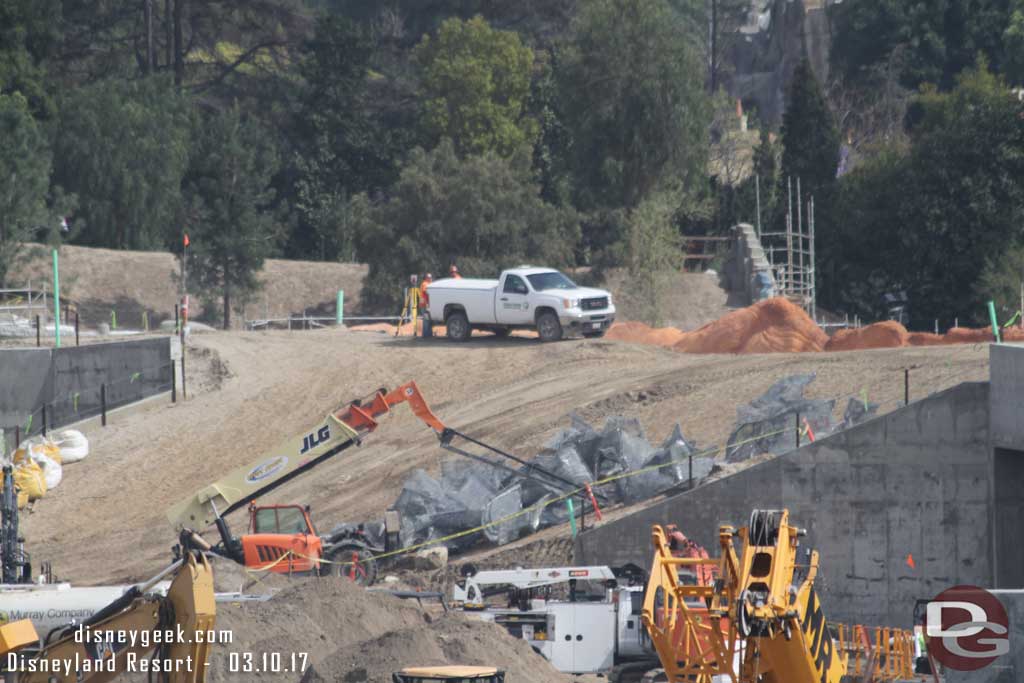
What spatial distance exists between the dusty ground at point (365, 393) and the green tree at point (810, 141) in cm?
2353

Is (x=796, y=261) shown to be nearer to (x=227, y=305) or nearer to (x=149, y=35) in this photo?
(x=227, y=305)

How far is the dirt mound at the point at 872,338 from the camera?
132 feet

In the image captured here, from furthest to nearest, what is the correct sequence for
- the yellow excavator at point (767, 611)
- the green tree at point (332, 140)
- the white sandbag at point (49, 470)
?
the green tree at point (332, 140) → the white sandbag at point (49, 470) → the yellow excavator at point (767, 611)

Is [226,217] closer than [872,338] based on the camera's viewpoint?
No

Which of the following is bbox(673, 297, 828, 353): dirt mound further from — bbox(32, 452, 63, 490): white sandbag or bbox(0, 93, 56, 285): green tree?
bbox(0, 93, 56, 285): green tree

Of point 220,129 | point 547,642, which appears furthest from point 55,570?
point 220,129

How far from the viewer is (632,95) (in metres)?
60.6

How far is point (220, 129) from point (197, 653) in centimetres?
4906

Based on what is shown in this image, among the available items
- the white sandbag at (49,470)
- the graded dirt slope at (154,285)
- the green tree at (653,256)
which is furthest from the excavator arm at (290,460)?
the graded dirt slope at (154,285)

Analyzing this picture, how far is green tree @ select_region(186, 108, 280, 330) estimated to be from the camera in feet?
195

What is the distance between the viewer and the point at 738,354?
135 ft

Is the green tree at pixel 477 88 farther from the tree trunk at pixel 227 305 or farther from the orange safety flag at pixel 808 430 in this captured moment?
the orange safety flag at pixel 808 430

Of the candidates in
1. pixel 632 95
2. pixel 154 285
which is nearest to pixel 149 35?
pixel 154 285

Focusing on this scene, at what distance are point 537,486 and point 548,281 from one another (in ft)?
39.7
